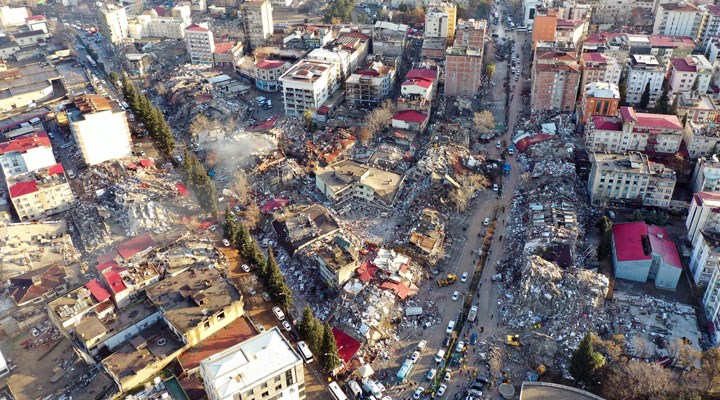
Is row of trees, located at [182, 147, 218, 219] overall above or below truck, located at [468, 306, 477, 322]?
above

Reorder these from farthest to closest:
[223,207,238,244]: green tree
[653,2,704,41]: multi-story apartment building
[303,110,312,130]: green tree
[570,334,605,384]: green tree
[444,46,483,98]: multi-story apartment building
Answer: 1. [653,2,704,41]: multi-story apartment building
2. [444,46,483,98]: multi-story apartment building
3. [303,110,312,130]: green tree
4. [223,207,238,244]: green tree
5. [570,334,605,384]: green tree

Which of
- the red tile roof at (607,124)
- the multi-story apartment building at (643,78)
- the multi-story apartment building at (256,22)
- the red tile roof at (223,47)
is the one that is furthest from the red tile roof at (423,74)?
the red tile roof at (223,47)

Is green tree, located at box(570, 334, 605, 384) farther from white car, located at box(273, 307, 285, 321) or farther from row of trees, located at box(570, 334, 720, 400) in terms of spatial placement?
white car, located at box(273, 307, 285, 321)

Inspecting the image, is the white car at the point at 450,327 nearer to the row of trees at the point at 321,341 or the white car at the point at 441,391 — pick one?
the white car at the point at 441,391

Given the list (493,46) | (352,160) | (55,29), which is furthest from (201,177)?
(55,29)

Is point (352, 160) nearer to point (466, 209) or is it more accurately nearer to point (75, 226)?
point (466, 209)

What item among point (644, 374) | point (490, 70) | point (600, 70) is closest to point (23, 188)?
point (644, 374)

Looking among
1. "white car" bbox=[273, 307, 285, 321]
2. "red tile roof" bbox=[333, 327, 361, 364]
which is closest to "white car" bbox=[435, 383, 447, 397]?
"red tile roof" bbox=[333, 327, 361, 364]
